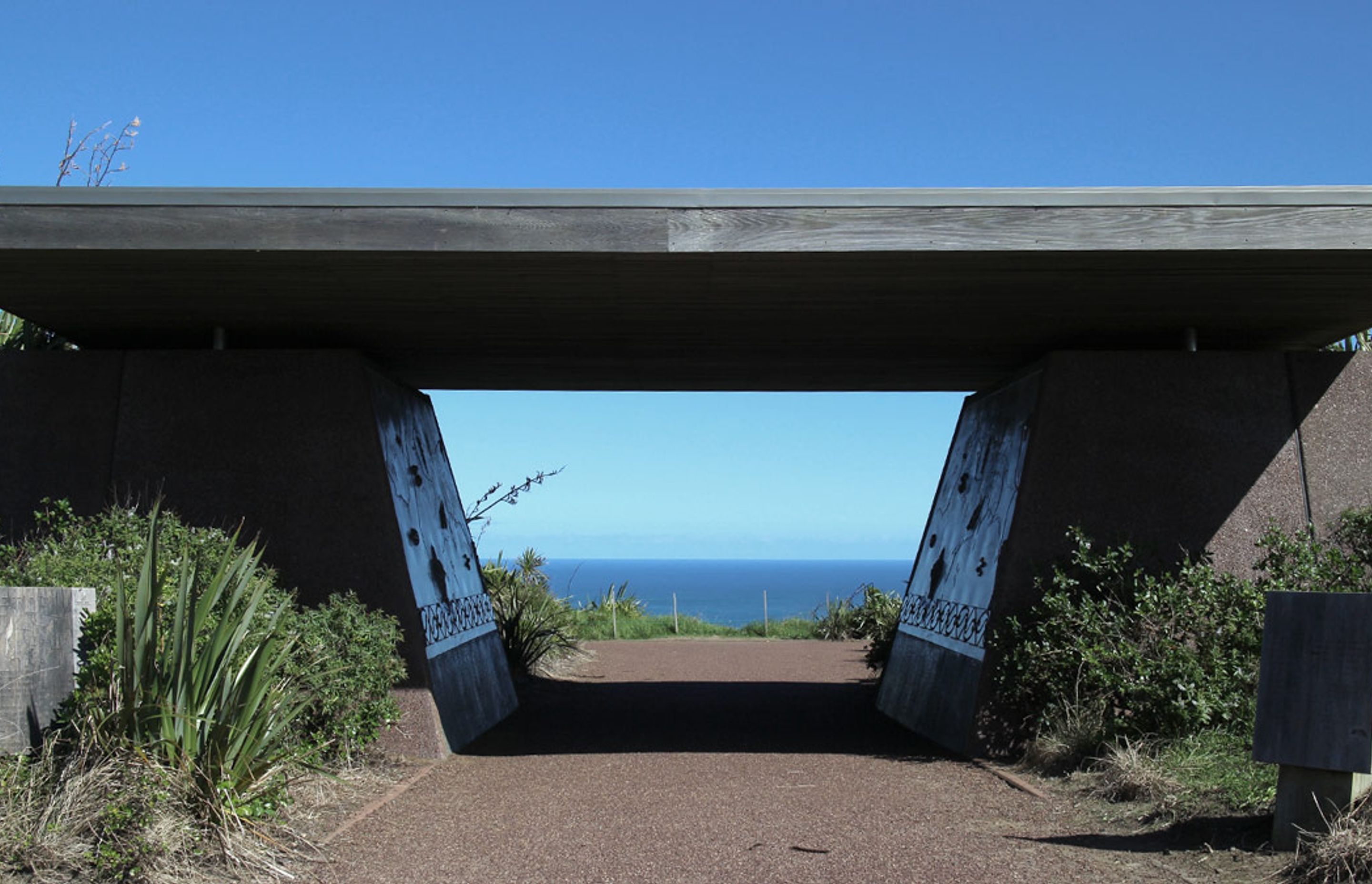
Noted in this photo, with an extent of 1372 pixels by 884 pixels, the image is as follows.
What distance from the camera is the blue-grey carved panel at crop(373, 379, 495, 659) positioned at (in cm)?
1070

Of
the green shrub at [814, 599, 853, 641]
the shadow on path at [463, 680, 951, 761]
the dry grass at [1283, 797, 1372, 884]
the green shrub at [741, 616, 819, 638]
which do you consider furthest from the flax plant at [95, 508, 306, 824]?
the green shrub at [741, 616, 819, 638]

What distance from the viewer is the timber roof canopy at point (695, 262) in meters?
7.75

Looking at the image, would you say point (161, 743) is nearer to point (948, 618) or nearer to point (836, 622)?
point (948, 618)

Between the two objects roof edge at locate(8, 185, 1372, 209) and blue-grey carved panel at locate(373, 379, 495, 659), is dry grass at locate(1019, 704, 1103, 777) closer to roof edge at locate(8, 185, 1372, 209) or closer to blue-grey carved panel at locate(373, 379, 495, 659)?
roof edge at locate(8, 185, 1372, 209)

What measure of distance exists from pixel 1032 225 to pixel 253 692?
198 inches

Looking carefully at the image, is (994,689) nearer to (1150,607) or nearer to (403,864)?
(1150,607)

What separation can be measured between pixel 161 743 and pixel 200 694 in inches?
12.6

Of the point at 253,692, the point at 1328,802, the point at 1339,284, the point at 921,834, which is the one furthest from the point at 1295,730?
the point at 253,692

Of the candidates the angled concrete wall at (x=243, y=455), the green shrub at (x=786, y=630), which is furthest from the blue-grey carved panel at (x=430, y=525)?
the green shrub at (x=786, y=630)

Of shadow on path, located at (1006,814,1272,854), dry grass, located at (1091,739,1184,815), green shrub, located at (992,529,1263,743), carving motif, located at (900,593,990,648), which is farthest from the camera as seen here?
carving motif, located at (900,593,990,648)

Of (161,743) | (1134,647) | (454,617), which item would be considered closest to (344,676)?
(161,743)

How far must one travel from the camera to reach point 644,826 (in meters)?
7.42

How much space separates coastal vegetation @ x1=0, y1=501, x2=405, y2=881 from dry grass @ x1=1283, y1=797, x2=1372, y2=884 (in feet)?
15.3

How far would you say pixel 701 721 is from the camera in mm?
12109
